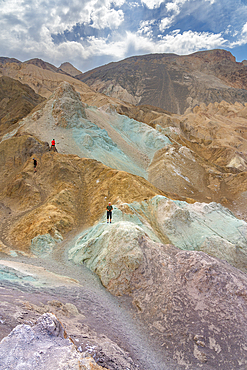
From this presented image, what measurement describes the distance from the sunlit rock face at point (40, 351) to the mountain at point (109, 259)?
16 millimetres

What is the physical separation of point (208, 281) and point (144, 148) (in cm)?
2736

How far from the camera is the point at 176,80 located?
78.0 m

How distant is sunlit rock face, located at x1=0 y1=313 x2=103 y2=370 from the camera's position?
279 cm

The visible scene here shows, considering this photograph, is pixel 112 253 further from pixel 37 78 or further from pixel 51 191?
pixel 37 78

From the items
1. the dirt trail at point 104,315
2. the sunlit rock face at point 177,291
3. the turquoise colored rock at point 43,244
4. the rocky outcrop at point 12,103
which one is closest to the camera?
the dirt trail at point 104,315

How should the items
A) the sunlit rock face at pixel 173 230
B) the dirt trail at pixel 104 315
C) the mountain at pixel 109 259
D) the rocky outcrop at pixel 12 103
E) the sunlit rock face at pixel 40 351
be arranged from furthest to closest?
the rocky outcrop at pixel 12 103, the sunlit rock face at pixel 173 230, the dirt trail at pixel 104 315, the mountain at pixel 109 259, the sunlit rock face at pixel 40 351

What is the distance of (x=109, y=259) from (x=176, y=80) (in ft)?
275

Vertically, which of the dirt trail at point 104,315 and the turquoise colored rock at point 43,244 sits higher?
the turquoise colored rock at point 43,244

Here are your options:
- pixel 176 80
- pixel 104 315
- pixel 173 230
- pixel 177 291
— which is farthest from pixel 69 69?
pixel 104 315

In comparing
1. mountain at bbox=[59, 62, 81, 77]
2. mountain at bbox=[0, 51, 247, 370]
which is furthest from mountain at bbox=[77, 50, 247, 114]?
mountain at bbox=[0, 51, 247, 370]

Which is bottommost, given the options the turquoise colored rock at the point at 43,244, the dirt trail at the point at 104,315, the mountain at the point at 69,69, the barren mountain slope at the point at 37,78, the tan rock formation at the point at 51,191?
the dirt trail at the point at 104,315

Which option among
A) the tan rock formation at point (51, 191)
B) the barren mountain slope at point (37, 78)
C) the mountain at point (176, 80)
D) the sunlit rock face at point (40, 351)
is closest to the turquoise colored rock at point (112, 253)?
the tan rock formation at point (51, 191)

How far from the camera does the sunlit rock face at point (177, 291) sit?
5.47 m

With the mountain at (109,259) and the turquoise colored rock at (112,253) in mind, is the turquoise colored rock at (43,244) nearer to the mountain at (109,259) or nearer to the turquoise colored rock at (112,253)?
the mountain at (109,259)
